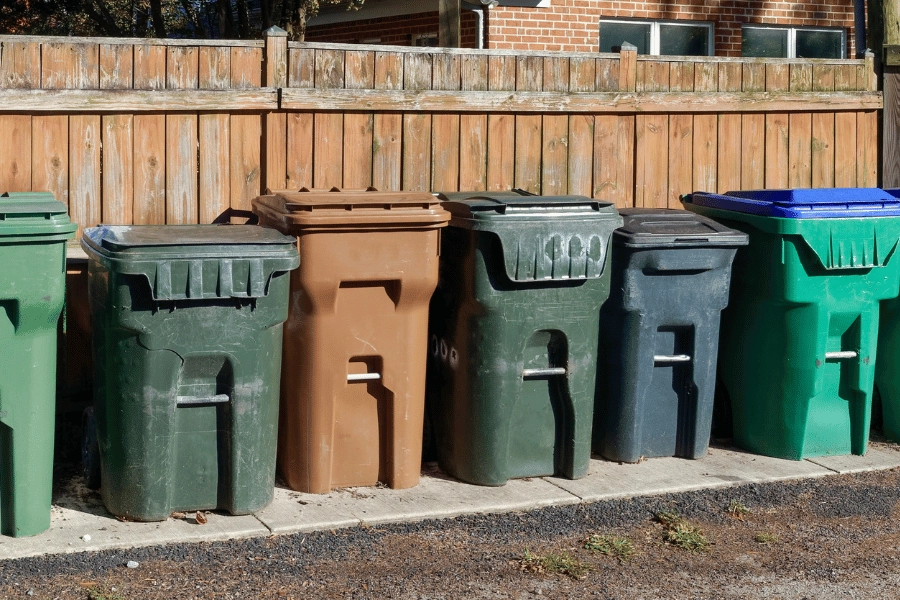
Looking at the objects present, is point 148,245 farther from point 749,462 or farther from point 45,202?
point 749,462

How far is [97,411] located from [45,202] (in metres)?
0.95

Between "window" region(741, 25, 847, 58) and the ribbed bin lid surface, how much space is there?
10.5m

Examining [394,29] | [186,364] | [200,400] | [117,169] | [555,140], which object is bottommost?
[200,400]

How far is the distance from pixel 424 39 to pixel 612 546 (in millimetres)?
10867

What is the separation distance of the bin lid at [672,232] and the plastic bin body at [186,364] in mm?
1835

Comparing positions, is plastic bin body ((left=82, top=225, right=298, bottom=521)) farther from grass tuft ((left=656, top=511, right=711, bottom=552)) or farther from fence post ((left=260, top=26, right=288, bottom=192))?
grass tuft ((left=656, top=511, right=711, bottom=552))

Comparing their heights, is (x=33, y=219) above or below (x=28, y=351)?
above

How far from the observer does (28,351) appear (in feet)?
15.8

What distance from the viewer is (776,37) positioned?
583 inches

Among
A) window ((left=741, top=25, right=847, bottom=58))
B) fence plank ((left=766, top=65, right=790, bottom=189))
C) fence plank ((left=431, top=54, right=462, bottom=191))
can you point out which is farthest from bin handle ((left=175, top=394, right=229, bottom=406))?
window ((left=741, top=25, right=847, bottom=58))

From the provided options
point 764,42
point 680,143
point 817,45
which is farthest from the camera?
point 817,45

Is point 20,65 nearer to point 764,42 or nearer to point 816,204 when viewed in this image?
point 816,204

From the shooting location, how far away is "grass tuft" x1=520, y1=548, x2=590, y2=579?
480 centimetres

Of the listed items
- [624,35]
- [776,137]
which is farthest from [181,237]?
[624,35]
